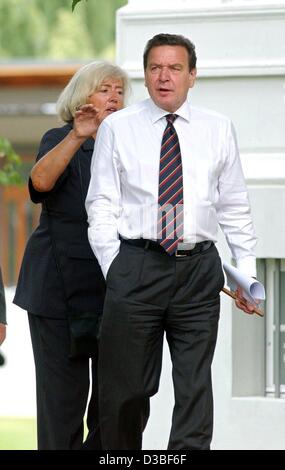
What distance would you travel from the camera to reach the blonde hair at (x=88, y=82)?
5859mm

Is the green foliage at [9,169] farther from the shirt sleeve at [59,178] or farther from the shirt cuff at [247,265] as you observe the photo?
the shirt cuff at [247,265]

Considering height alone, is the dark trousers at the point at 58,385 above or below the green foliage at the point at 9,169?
below

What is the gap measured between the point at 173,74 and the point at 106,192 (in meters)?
0.54

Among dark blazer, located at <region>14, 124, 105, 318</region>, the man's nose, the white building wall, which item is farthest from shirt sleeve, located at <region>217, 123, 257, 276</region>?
the white building wall

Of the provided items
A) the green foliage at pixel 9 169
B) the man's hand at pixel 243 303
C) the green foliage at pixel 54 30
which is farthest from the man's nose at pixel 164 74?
the green foliage at pixel 54 30

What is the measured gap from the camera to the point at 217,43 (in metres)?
6.98

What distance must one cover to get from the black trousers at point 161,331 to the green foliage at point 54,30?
31387 millimetres

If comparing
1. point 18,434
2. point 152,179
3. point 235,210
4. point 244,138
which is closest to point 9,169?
point 18,434

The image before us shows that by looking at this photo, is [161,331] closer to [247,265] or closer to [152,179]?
[247,265]

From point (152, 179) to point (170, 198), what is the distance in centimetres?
10

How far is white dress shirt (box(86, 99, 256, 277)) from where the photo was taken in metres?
5.33

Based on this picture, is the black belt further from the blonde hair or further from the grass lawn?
the grass lawn
